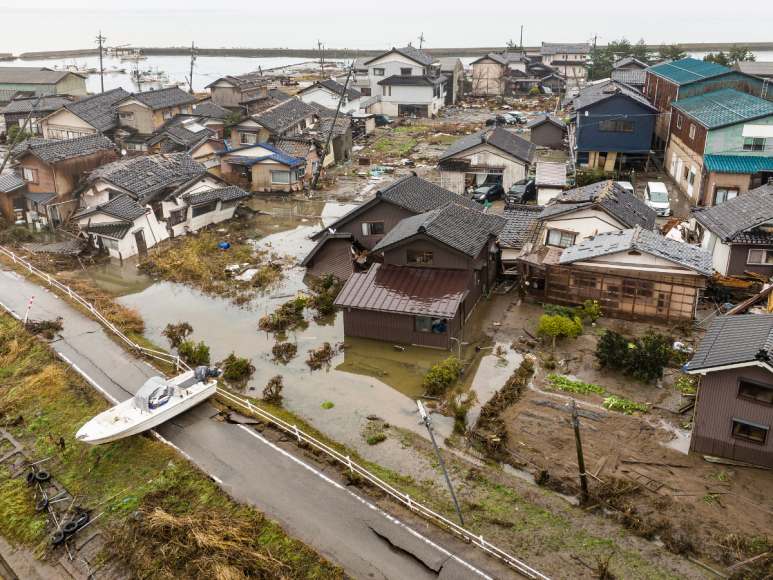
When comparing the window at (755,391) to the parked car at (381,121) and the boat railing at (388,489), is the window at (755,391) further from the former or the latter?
the parked car at (381,121)

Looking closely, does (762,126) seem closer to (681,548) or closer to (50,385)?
(681,548)

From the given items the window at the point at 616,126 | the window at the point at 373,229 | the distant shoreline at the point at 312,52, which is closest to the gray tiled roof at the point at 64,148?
the window at the point at 373,229

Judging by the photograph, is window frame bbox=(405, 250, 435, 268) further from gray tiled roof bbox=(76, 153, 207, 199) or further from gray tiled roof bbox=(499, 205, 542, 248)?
gray tiled roof bbox=(76, 153, 207, 199)

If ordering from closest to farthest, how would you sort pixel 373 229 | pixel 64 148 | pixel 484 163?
pixel 373 229
pixel 64 148
pixel 484 163

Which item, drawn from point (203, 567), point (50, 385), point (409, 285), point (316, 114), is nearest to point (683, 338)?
point (409, 285)

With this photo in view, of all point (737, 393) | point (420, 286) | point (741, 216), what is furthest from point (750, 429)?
point (741, 216)

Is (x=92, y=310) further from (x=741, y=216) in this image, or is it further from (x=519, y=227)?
(x=741, y=216)

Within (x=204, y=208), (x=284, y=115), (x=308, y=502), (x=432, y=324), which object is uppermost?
(x=284, y=115)
